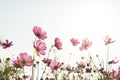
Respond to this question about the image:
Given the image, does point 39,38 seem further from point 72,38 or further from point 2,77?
point 72,38

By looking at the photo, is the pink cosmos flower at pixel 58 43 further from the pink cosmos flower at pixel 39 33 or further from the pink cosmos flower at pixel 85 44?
the pink cosmos flower at pixel 85 44

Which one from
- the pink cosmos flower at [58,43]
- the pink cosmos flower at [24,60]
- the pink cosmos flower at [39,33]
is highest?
the pink cosmos flower at [39,33]

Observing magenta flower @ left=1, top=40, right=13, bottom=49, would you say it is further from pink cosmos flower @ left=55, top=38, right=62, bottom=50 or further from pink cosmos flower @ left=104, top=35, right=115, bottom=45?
pink cosmos flower @ left=104, top=35, right=115, bottom=45

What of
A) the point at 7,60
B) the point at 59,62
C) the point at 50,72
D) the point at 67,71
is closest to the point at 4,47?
the point at 7,60

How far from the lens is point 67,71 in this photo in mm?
6688

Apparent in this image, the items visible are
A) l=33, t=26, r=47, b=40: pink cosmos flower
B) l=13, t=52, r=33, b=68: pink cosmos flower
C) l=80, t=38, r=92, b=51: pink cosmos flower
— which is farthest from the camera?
l=80, t=38, r=92, b=51: pink cosmos flower

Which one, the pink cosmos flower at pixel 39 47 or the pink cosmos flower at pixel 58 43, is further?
the pink cosmos flower at pixel 58 43

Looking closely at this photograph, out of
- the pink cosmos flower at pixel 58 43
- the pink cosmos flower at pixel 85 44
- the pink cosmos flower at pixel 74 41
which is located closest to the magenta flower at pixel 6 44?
the pink cosmos flower at pixel 58 43

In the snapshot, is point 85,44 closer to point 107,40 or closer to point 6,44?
point 107,40

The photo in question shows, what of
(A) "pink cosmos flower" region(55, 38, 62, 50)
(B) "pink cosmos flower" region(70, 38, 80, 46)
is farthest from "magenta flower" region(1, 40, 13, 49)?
(B) "pink cosmos flower" region(70, 38, 80, 46)

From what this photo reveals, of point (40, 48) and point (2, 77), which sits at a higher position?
point (40, 48)

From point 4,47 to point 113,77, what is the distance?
211 centimetres

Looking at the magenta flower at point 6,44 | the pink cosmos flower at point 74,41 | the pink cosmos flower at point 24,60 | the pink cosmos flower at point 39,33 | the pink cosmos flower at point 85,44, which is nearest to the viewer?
the pink cosmos flower at point 24,60

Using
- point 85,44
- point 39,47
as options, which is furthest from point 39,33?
point 85,44
